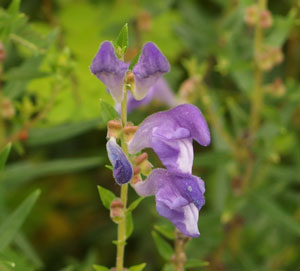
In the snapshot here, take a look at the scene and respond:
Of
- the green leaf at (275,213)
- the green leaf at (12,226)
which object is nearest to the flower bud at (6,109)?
the green leaf at (12,226)

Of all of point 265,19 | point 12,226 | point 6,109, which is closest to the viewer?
point 12,226

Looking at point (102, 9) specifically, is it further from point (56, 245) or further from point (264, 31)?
point (56, 245)

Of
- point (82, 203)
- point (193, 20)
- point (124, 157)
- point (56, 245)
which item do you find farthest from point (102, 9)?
point (124, 157)

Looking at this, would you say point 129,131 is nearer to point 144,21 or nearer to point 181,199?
point 181,199

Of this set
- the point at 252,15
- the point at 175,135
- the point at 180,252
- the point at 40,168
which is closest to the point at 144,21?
the point at 252,15

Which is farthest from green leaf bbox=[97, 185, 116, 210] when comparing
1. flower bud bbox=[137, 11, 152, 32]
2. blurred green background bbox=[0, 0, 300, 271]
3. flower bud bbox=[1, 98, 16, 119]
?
flower bud bbox=[137, 11, 152, 32]

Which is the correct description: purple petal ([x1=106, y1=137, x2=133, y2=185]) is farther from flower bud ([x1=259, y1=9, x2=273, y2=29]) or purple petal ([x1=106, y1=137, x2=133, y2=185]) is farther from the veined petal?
flower bud ([x1=259, y1=9, x2=273, y2=29])

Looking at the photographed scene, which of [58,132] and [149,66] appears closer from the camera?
[149,66]
